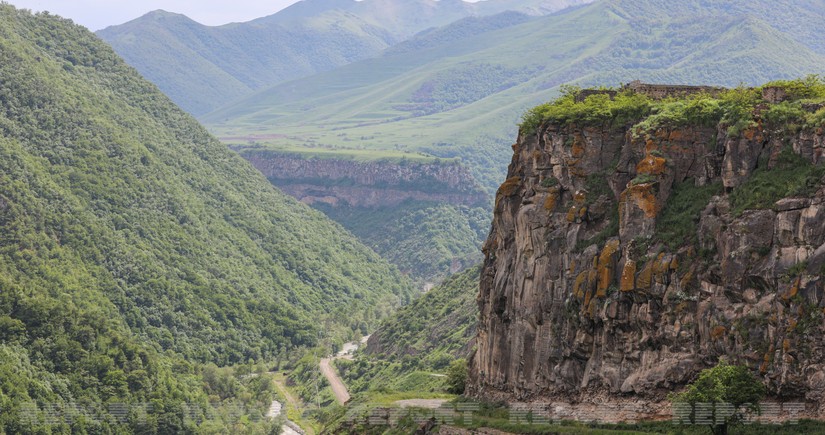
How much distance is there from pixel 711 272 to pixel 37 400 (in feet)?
353

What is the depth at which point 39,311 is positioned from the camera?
165375 millimetres

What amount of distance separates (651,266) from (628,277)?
4.25 ft

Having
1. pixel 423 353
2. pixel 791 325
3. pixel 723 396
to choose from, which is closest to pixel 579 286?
pixel 723 396

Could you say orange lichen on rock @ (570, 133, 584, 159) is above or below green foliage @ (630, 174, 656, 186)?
above

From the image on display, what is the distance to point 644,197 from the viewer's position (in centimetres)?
6294

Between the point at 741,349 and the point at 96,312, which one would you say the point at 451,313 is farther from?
the point at 741,349

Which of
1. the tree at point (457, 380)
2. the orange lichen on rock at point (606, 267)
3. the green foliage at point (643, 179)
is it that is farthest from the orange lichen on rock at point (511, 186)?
the tree at point (457, 380)

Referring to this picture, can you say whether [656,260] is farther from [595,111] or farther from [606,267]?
[595,111]

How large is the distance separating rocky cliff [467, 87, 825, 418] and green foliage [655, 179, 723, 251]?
7 centimetres

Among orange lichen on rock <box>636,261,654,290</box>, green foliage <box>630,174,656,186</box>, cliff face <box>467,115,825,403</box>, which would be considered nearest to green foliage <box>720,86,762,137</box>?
cliff face <box>467,115,825,403</box>

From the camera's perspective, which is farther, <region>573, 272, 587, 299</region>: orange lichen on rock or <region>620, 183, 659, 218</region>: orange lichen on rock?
<region>573, 272, 587, 299</region>: orange lichen on rock

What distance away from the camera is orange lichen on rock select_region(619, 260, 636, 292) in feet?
200

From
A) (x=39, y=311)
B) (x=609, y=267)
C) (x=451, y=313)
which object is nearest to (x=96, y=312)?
(x=39, y=311)

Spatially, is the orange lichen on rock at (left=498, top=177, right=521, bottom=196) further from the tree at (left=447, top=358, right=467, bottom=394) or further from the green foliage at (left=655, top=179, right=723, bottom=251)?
the tree at (left=447, top=358, right=467, bottom=394)
